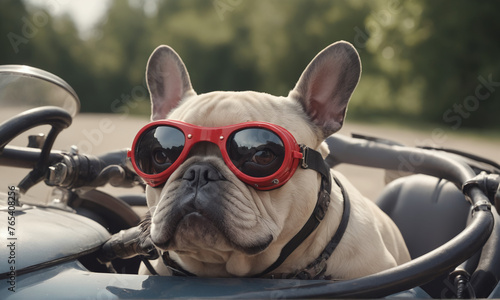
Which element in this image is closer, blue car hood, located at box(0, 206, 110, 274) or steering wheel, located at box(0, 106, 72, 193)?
blue car hood, located at box(0, 206, 110, 274)

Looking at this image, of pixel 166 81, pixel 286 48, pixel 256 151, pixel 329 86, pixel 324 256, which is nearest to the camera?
pixel 256 151

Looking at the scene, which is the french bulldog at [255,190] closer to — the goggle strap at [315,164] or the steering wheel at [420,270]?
the goggle strap at [315,164]

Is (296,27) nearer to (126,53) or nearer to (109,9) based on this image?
(126,53)

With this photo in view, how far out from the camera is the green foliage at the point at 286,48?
20.7 m

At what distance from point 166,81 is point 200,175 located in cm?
72

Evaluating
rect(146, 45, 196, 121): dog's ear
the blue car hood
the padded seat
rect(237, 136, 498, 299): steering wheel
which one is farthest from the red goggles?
the padded seat

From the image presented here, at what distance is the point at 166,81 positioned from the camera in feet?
6.82

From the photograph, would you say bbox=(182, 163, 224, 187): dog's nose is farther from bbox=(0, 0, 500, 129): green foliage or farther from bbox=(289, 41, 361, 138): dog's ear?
bbox=(0, 0, 500, 129): green foliage

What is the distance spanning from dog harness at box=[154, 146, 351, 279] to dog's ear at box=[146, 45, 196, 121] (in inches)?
26.0

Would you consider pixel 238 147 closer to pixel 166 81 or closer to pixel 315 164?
pixel 315 164

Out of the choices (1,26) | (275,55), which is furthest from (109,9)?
(275,55)

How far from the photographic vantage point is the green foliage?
20672 millimetres

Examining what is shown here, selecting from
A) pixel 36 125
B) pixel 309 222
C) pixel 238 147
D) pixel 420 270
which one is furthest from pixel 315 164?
pixel 36 125

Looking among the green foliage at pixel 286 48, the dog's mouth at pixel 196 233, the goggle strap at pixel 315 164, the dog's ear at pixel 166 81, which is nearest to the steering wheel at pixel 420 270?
the dog's mouth at pixel 196 233
